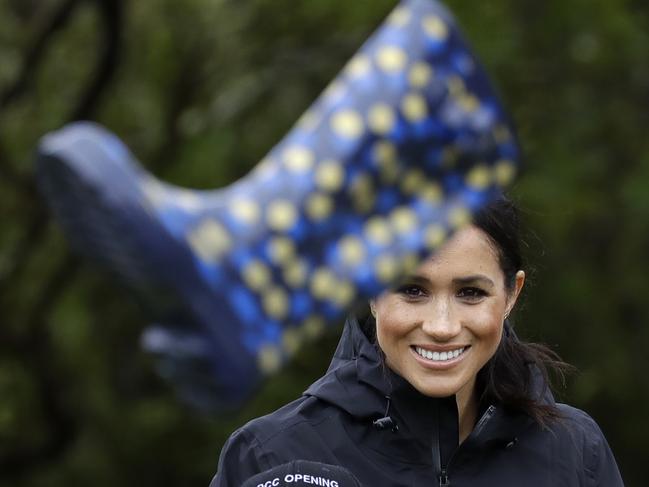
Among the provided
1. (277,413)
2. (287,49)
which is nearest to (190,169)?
(287,49)

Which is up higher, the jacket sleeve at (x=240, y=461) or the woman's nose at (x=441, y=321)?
the woman's nose at (x=441, y=321)

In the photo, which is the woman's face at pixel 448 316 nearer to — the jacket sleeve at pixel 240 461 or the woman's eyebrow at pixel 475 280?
the woman's eyebrow at pixel 475 280

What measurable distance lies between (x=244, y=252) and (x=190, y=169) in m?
3.73

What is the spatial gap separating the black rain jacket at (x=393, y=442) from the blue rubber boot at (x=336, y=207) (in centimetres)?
65

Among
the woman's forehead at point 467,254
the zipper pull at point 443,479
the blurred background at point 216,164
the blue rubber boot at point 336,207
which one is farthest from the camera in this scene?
the blurred background at point 216,164

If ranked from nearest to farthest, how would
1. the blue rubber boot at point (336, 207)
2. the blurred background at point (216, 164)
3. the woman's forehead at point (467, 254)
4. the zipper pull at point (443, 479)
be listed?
the blue rubber boot at point (336, 207) → the woman's forehead at point (467, 254) → the zipper pull at point (443, 479) → the blurred background at point (216, 164)

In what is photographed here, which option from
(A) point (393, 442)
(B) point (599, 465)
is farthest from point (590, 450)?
(A) point (393, 442)

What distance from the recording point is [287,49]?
5.19 m

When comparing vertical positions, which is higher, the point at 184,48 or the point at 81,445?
the point at 184,48

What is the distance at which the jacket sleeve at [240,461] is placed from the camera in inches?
74.8

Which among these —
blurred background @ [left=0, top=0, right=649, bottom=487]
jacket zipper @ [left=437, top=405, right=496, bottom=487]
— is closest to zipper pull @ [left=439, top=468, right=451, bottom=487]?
jacket zipper @ [left=437, top=405, right=496, bottom=487]

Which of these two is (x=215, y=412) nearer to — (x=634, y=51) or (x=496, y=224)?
(x=496, y=224)

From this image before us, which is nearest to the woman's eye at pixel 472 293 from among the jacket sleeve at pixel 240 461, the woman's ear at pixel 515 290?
the woman's ear at pixel 515 290

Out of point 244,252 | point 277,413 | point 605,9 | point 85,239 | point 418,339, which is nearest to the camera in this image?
point 85,239
